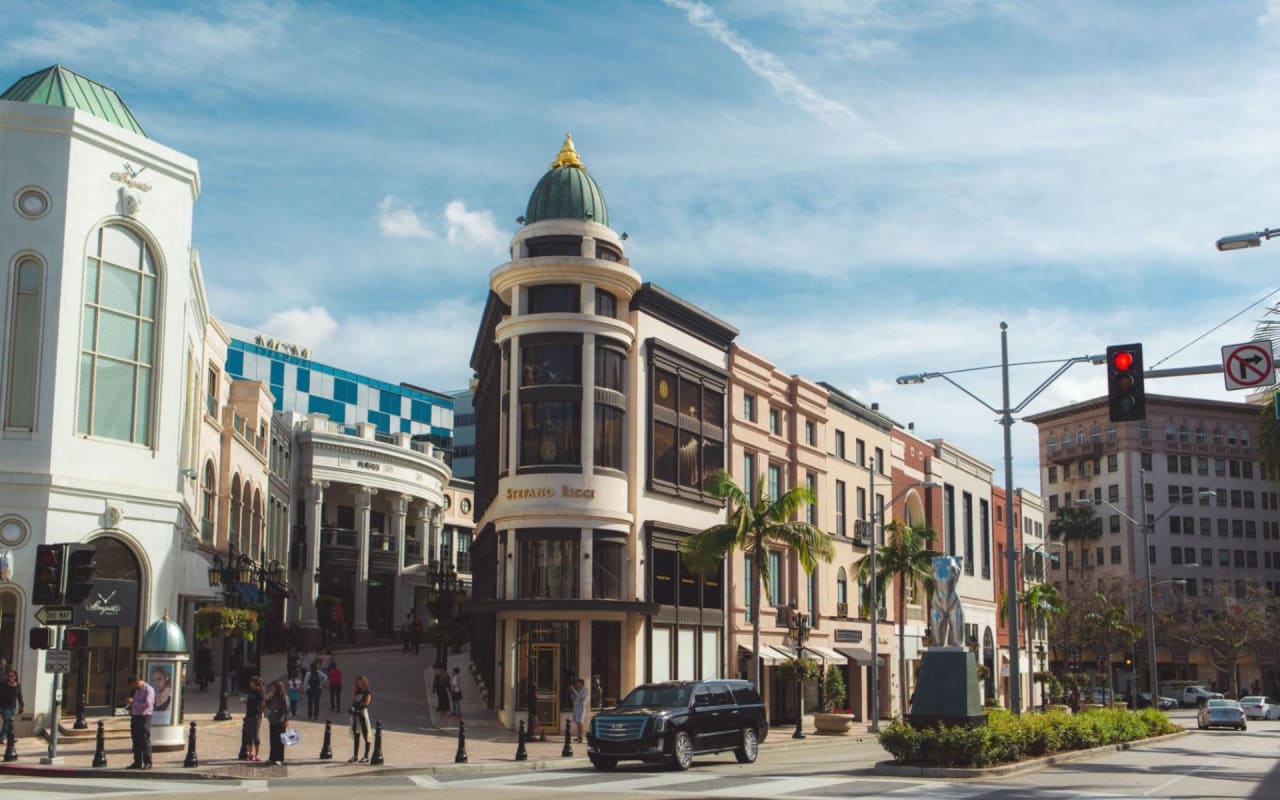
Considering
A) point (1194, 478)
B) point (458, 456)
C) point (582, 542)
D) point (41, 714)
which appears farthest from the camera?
point (1194, 478)

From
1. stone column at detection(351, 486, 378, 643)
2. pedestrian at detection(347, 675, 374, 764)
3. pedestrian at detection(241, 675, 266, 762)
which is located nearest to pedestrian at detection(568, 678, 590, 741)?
pedestrian at detection(347, 675, 374, 764)

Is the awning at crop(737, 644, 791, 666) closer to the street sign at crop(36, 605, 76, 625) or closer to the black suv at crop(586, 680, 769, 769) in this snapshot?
the black suv at crop(586, 680, 769, 769)

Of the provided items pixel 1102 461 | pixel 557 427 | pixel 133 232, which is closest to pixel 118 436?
pixel 133 232

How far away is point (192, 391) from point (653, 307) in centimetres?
1518

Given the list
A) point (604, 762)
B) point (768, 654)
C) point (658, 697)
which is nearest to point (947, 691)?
point (658, 697)

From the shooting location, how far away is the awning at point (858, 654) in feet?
182

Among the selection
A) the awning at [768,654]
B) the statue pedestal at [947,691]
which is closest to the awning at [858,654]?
the awning at [768,654]

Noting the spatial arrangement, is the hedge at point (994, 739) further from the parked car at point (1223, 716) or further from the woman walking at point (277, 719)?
the parked car at point (1223, 716)

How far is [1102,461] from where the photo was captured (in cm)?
13162

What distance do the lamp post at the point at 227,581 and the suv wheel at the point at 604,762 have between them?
37.9ft

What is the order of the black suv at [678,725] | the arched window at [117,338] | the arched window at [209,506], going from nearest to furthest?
the black suv at [678,725] < the arched window at [117,338] < the arched window at [209,506]

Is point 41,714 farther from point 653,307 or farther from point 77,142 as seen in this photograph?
point 653,307

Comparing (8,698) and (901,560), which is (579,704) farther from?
(901,560)

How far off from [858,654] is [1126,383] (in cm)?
3780
